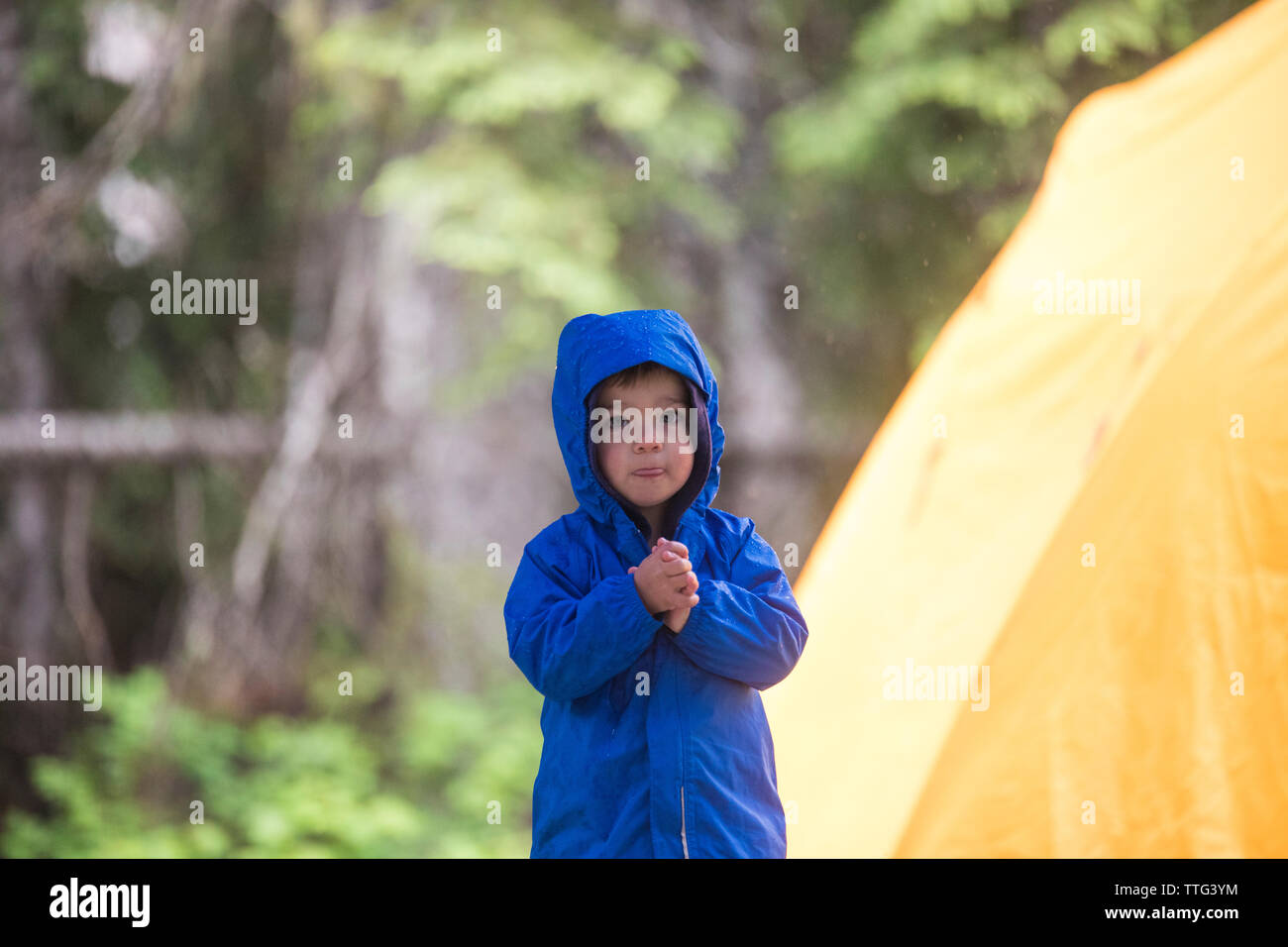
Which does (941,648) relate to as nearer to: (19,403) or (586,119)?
(586,119)

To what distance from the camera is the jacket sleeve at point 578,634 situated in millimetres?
1190

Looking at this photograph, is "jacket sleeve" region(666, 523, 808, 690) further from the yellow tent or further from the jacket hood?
the yellow tent

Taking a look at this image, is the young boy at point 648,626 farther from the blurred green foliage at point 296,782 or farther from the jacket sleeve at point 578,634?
the blurred green foliage at point 296,782

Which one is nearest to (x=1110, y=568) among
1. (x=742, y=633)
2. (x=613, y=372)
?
(x=742, y=633)

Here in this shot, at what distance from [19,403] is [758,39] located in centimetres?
350

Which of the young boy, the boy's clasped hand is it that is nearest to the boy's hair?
the young boy

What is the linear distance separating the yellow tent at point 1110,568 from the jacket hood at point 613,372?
86 centimetres

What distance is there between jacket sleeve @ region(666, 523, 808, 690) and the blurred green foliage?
2922mm

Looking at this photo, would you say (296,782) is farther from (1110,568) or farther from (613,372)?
(613,372)

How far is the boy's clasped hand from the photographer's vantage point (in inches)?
46.2

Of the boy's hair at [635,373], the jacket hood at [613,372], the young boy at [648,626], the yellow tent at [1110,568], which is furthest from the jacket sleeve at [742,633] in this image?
the yellow tent at [1110,568]

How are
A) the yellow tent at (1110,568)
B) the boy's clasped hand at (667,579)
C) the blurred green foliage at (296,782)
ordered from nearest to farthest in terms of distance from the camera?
the boy's clasped hand at (667,579) < the yellow tent at (1110,568) < the blurred green foliage at (296,782)

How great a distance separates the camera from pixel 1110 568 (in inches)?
75.0

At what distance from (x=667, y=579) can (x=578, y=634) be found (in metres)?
0.11
